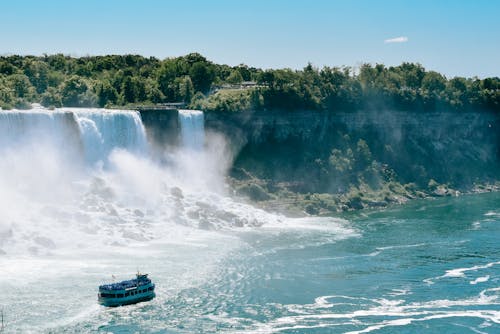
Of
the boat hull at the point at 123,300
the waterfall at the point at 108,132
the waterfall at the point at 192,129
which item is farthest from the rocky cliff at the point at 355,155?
the boat hull at the point at 123,300

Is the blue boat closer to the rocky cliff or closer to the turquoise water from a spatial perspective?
→ the turquoise water

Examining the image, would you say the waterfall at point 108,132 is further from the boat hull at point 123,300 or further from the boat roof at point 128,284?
the boat hull at point 123,300

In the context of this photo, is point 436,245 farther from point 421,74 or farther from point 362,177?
point 421,74

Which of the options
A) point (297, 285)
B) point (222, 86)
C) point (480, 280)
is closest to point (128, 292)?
point (297, 285)

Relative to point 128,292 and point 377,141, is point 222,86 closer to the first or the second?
point 377,141

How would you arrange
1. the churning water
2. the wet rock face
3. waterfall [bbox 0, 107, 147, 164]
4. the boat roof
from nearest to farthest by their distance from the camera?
1. the churning water
2. the boat roof
3. waterfall [bbox 0, 107, 147, 164]
4. the wet rock face

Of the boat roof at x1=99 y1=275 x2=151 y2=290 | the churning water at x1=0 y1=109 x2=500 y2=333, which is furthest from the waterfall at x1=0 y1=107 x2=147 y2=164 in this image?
the boat roof at x1=99 y1=275 x2=151 y2=290
